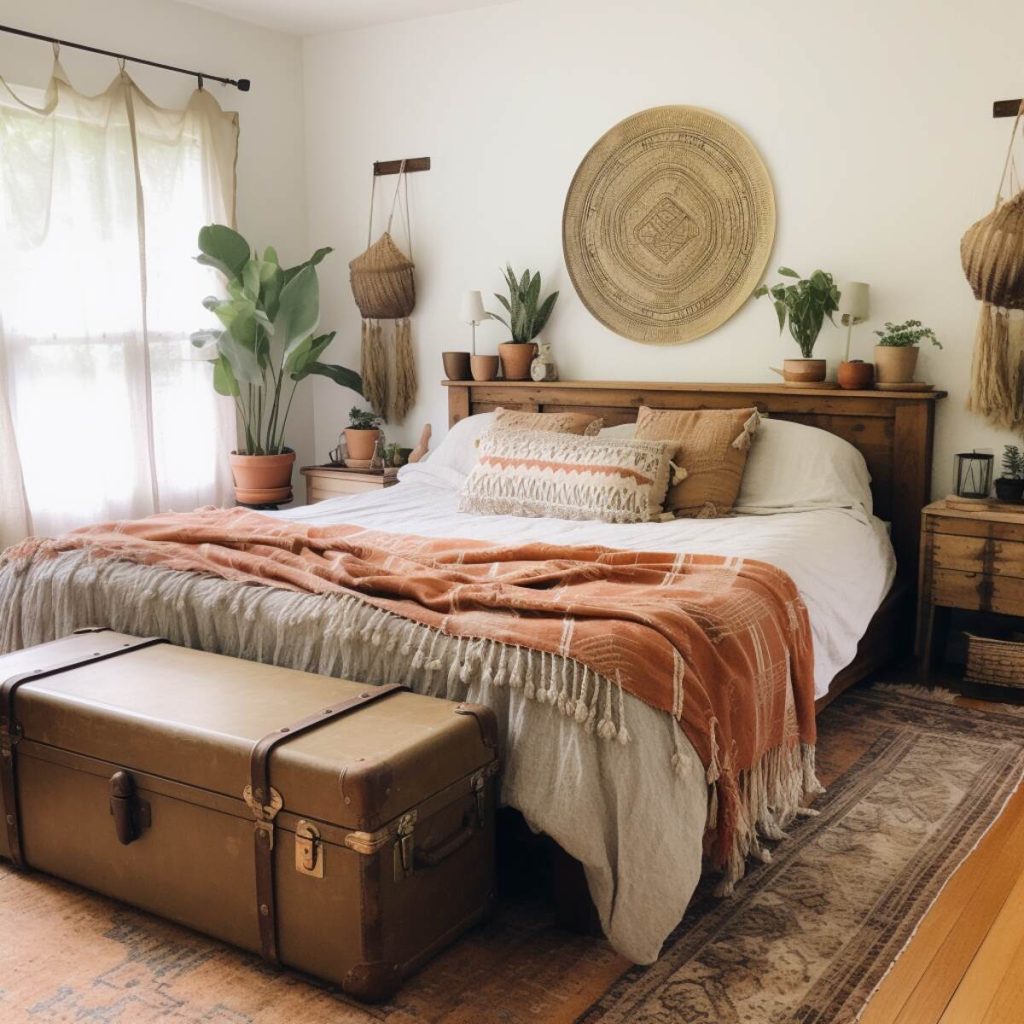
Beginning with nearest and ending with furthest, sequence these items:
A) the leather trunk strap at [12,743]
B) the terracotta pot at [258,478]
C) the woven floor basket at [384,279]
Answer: the leather trunk strap at [12,743] → the terracotta pot at [258,478] → the woven floor basket at [384,279]

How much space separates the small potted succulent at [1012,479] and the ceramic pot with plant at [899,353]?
0.41m

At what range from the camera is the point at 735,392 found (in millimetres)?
4043

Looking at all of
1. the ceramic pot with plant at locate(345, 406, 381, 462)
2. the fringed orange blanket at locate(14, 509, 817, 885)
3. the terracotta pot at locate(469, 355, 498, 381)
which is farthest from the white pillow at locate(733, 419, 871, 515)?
the ceramic pot with plant at locate(345, 406, 381, 462)

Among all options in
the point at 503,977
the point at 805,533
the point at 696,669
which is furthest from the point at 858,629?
the point at 503,977

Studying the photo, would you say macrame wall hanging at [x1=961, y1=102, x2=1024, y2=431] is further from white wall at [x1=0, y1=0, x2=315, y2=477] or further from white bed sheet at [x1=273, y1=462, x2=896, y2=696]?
white wall at [x1=0, y1=0, x2=315, y2=477]

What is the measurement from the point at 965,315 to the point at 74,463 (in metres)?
3.38

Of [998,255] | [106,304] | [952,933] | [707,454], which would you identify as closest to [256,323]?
[106,304]

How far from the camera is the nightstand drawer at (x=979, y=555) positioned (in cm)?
340

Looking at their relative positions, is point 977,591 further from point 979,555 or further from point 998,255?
point 998,255

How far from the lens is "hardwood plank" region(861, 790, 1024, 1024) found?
196 cm

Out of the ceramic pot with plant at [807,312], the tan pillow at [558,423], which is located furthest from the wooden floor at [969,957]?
the tan pillow at [558,423]

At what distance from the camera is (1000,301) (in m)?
3.55

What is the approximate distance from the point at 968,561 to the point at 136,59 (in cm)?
373

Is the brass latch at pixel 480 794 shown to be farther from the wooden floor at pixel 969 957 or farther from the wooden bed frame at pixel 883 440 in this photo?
the wooden bed frame at pixel 883 440
